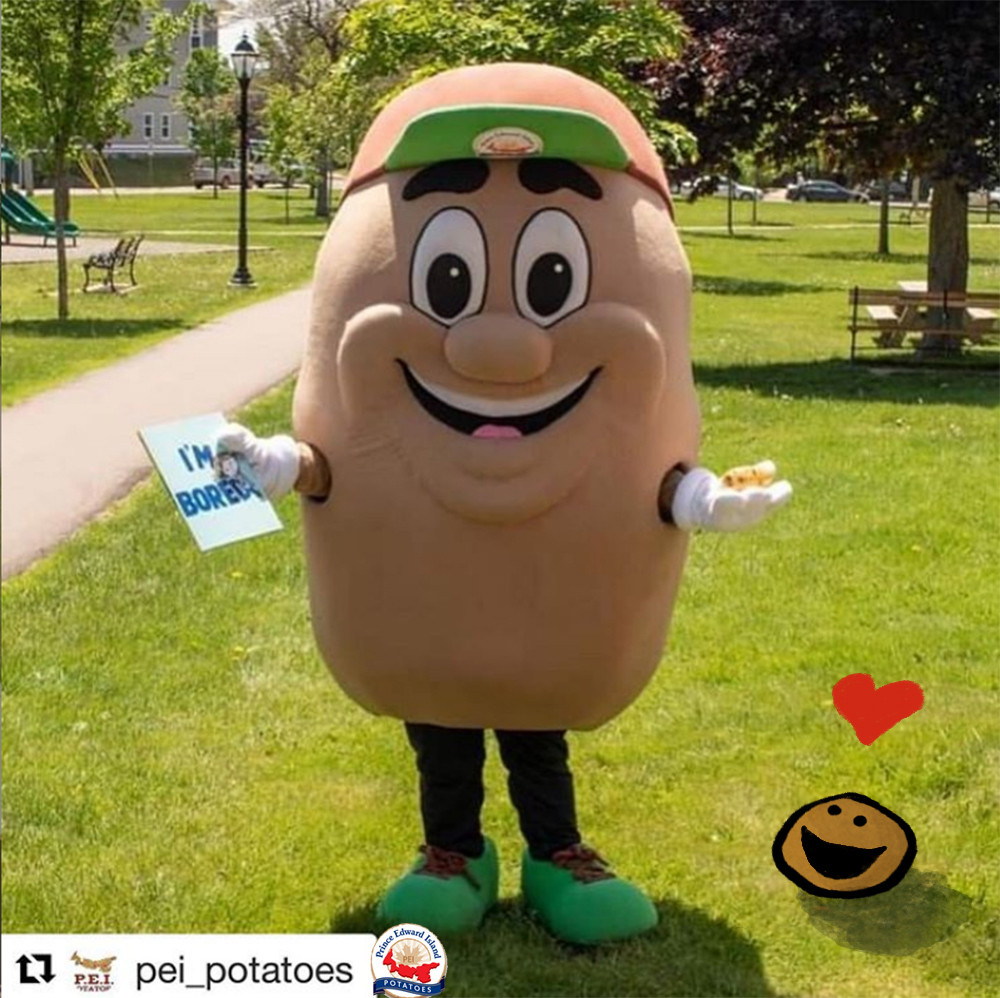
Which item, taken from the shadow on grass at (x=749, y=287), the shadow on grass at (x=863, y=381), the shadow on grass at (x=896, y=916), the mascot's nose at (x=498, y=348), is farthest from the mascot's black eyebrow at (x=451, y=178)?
the shadow on grass at (x=749, y=287)

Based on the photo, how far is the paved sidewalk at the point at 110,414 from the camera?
762cm

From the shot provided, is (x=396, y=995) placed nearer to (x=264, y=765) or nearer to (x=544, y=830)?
(x=544, y=830)

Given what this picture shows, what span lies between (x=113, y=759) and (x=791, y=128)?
9823mm

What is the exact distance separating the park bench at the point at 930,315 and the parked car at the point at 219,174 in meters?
5.15

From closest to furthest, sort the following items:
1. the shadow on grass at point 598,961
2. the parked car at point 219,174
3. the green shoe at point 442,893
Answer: the shadow on grass at point 598,961, the green shoe at point 442,893, the parked car at point 219,174

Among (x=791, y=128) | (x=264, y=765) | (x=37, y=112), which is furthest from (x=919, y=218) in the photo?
(x=264, y=765)

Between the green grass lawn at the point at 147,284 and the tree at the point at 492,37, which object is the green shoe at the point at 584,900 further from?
the green grass lawn at the point at 147,284

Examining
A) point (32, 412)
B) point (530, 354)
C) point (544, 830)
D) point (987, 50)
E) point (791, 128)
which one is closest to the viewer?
point (530, 354)

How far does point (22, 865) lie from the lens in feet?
13.2

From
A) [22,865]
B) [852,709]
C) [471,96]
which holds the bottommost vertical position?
[22,865]

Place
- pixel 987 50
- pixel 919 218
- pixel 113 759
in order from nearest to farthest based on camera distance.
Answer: pixel 113 759, pixel 987 50, pixel 919 218

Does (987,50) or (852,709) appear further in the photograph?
(987,50)

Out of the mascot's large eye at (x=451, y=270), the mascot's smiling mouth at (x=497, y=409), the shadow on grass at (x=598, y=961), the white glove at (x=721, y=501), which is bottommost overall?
the shadow on grass at (x=598, y=961)

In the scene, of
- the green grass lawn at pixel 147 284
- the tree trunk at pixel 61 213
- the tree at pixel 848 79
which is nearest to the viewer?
the green grass lawn at pixel 147 284
